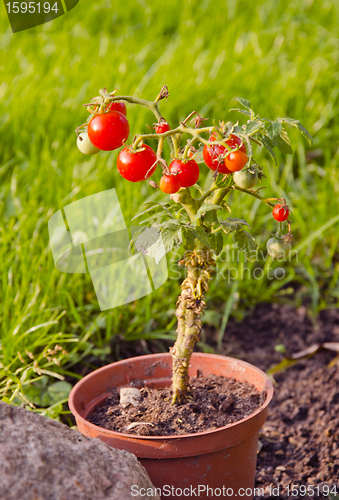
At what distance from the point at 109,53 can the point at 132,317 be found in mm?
2264

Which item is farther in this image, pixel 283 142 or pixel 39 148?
pixel 39 148

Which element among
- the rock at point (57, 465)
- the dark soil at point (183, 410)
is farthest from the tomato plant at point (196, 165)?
the rock at point (57, 465)

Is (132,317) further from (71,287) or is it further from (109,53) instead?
(109,53)

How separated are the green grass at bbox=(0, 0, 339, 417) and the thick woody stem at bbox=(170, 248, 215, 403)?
0.39m

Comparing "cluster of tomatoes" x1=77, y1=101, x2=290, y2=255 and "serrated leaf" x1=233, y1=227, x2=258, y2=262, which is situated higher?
"cluster of tomatoes" x1=77, y1=101, x2=290, y2=255

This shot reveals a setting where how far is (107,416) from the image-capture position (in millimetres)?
1276

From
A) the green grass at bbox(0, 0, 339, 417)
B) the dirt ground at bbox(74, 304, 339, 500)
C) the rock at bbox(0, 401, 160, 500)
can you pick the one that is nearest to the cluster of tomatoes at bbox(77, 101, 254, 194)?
the rock at bbox(0, 401, 160, 500)

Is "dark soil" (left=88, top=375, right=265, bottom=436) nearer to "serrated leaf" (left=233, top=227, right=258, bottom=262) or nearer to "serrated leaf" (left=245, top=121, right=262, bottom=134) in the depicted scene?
"serrated leaf" (left=233, top=227, right=258, bottom=262)

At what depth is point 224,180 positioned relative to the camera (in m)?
1.09

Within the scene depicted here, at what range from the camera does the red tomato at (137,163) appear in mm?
1001

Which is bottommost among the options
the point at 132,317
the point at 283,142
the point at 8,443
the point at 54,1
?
the point at 132,317

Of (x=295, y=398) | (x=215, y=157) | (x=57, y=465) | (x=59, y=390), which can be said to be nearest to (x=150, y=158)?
(x=215, y=157)

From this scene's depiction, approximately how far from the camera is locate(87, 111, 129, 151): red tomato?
3.23ft

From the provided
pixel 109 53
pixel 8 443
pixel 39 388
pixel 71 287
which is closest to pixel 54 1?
pixel 109 53
